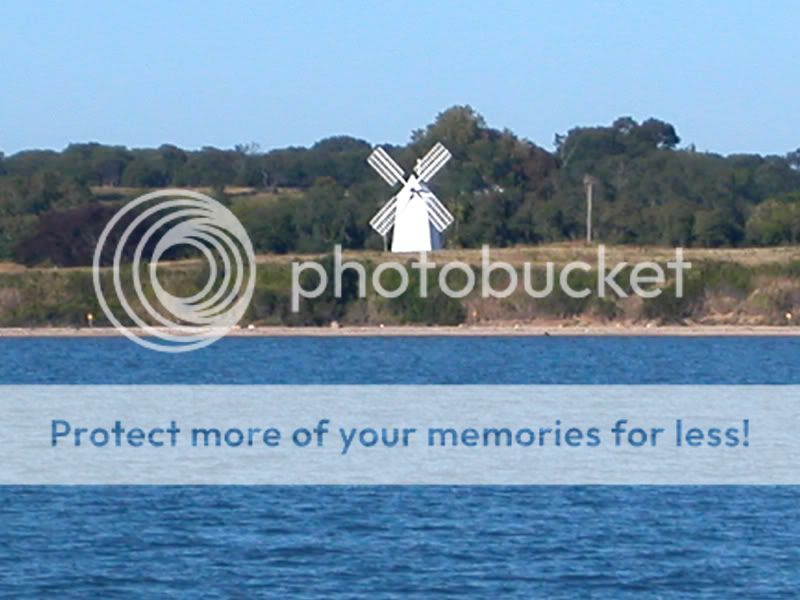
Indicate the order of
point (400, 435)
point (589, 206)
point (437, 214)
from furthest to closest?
point (589, 206) < point (437, 214) < point (400, 435)

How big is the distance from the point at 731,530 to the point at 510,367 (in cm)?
2502

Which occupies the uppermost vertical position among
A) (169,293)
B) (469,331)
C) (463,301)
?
(169,293)

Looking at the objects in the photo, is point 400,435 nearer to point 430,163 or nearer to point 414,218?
point 414,218

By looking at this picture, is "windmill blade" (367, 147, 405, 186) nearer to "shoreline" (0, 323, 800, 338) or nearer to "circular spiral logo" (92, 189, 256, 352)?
"circular spiral logo" (92, 189, 256, 352)

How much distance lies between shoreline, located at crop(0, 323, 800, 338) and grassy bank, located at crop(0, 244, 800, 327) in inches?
14.6

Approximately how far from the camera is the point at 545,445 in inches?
1047

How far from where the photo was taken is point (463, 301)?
57.5m

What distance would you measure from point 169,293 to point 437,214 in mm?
12755

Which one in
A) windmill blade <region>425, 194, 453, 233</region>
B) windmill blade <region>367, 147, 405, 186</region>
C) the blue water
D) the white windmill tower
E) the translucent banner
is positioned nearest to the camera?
the blue water

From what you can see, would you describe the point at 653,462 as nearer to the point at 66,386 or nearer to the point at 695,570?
the point at 695,570

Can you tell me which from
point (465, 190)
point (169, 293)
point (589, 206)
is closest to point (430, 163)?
point (589, 206)

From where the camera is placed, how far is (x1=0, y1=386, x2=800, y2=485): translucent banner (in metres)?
23.2

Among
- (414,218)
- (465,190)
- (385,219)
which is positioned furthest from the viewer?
(465,190)

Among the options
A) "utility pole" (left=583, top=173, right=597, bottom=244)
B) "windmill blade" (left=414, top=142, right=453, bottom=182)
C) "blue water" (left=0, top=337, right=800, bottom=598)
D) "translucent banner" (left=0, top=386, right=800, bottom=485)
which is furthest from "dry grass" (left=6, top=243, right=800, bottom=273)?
"blue water" (left=0, top=337, right=800, bottom=598)
